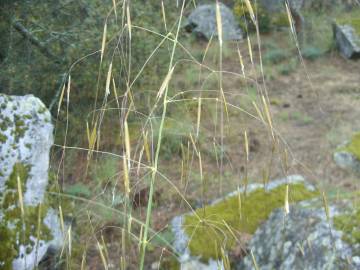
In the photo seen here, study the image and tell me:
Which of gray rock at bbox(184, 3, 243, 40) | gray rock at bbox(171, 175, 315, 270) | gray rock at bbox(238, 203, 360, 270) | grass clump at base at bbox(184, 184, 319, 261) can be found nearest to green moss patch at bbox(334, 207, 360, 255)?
gray rock at bbox(238, 203, 360, 270)

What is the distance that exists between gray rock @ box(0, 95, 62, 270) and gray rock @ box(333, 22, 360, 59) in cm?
597

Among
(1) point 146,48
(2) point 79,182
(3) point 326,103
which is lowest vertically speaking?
(2) point 79,182

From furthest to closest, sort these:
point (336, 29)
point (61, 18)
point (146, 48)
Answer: point (336, 29) < point (146, 48) < point (61, 18)

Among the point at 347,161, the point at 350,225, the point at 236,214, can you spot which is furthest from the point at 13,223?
the point at 347,161

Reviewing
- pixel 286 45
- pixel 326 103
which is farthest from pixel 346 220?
pixel 286 45

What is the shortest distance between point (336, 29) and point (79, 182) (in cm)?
561

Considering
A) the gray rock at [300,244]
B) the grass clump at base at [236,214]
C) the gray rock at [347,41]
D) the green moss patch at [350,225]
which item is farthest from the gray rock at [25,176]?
the gray rock at [347,41]

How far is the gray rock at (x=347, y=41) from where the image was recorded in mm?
8438

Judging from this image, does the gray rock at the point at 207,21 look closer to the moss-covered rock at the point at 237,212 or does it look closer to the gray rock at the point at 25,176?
the moss-covered rock at the point at 237,212

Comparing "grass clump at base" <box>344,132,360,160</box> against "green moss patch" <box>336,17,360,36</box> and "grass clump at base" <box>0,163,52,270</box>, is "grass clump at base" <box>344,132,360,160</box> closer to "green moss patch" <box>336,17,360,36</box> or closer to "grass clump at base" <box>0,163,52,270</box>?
"grass clump at base" <box>0,163,52,270</box>

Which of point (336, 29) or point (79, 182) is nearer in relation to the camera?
point (79, 182)

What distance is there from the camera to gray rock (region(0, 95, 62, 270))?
126 inches

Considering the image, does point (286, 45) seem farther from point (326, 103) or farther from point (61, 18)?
point (61, 18)

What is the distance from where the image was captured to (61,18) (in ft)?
17.6
